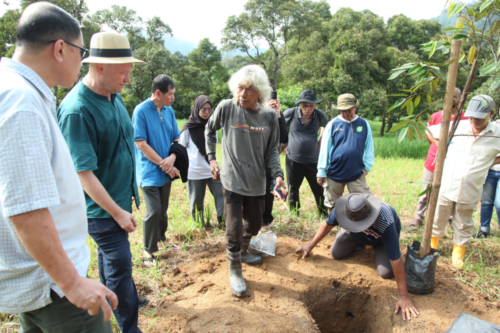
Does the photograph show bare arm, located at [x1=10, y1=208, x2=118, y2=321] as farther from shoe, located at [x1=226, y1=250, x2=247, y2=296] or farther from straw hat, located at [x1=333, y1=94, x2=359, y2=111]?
straw hat, located at [x1=333, y1=94, x2=359, y2=111]

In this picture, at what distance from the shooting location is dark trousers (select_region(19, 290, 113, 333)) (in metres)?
1.19

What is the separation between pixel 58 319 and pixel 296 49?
2539 centimetres

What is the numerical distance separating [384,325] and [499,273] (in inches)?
55.8

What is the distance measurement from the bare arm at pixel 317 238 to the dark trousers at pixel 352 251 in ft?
0.94

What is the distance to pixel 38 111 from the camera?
41.0 inches

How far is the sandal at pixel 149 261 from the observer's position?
2.98 meters

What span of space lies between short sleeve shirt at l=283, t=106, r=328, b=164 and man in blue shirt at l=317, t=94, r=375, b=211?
0.48 meters

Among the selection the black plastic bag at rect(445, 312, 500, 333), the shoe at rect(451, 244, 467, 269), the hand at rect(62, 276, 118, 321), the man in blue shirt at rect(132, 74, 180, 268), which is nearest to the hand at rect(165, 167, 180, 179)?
the man in blue shirt at rect(132, 74, 180, 268)

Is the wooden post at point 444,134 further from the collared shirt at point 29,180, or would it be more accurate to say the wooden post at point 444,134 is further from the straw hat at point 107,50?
the collared shirt at point 29,180

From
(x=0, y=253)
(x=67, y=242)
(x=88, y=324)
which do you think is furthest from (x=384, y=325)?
(x=0, y=253)

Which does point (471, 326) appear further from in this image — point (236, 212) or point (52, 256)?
point (52, 256)

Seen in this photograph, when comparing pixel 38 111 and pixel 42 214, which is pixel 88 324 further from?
pixel 38 111

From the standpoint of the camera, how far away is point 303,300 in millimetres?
2670

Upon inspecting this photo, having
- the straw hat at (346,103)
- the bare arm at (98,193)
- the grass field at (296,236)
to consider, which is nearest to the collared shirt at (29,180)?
the bare arm at (98,193)
